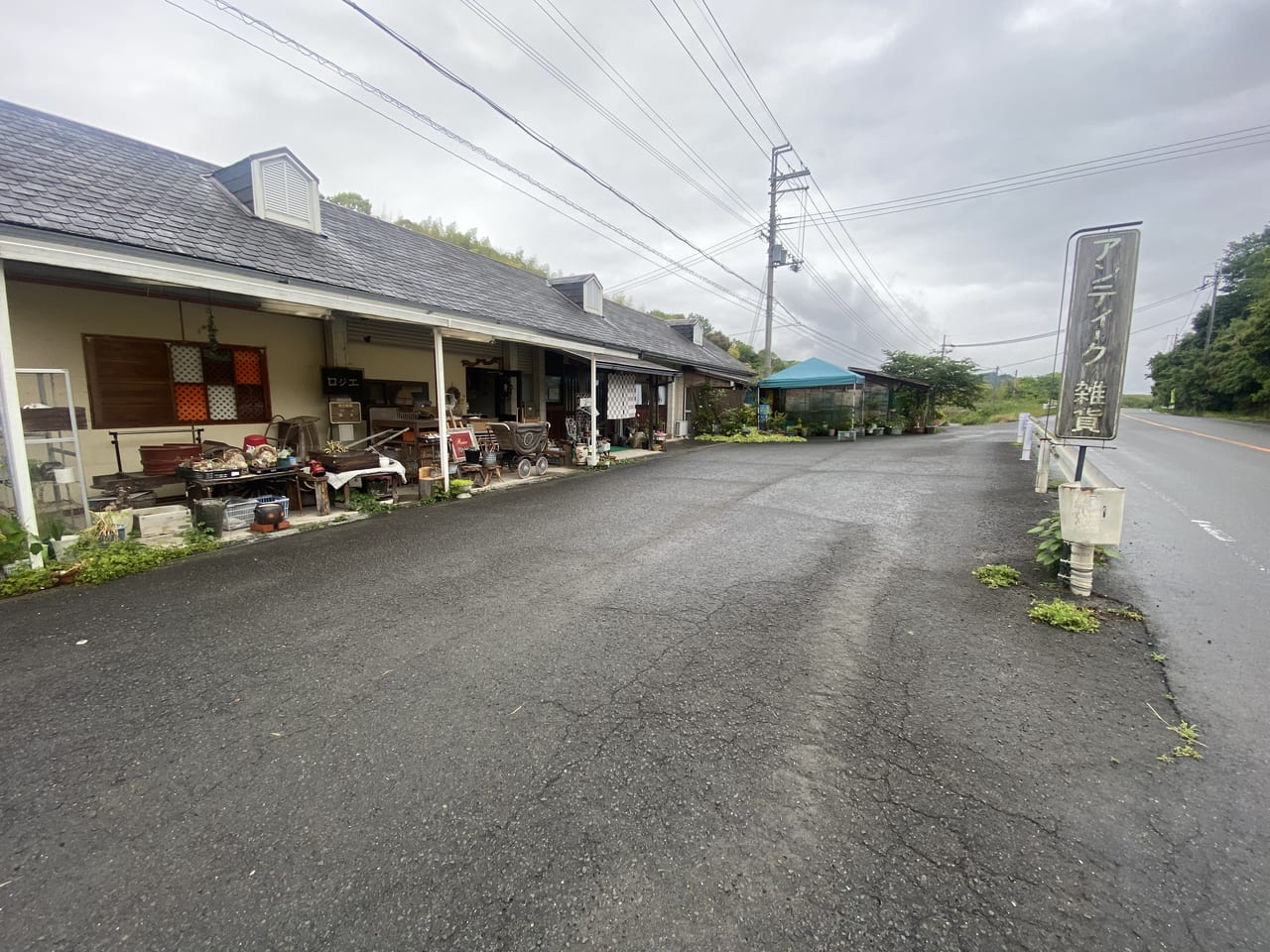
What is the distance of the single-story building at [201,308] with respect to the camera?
5.27 metres

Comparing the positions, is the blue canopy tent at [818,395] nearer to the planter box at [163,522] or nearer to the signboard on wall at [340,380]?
the signboard on wall at [340,380]

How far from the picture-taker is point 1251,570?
4828mm

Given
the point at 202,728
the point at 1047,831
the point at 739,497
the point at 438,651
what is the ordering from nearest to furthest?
the point at 1047,831 < the point at 202,728 < the point at 438,651 < the point at 739,497

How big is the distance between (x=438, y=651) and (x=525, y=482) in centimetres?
682

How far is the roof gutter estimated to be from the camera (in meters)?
4.59

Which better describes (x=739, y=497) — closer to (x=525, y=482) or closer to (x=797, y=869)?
(x=525, y=482)

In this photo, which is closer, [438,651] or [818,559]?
[438,651]

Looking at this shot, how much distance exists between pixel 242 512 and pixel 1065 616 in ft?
27.7

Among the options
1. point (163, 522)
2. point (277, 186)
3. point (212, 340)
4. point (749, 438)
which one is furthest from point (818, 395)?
point (163, 522)

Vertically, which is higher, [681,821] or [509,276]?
[509,276]

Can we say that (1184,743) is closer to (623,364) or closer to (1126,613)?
(1126,613)

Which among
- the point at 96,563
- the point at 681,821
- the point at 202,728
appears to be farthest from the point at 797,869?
the point at 96,563

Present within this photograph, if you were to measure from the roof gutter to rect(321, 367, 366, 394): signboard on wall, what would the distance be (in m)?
1.18

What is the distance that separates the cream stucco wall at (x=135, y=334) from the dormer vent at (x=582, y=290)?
8242 mm
